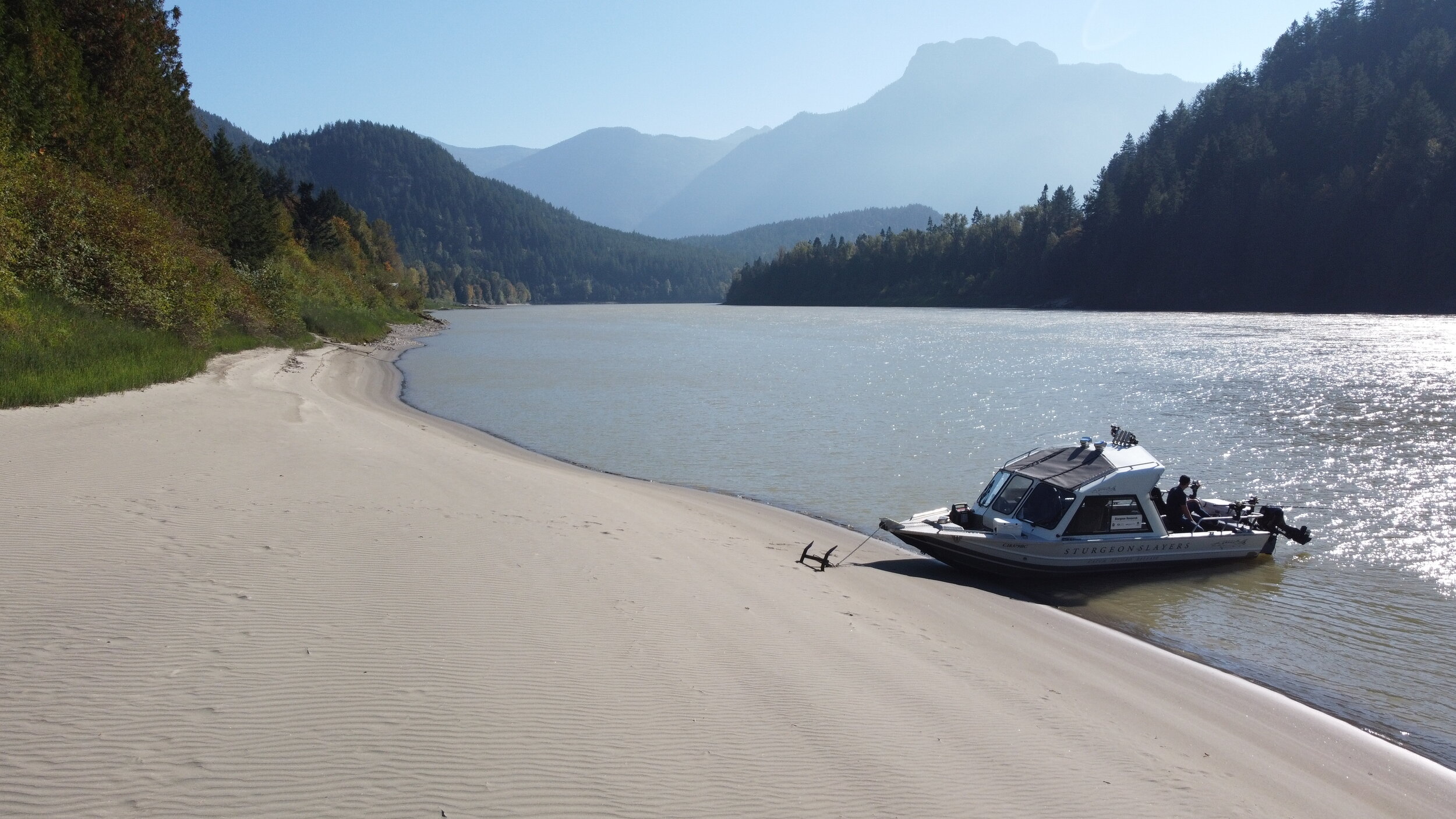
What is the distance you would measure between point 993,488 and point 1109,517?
210cm

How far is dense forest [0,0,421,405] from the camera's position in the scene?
2359 cm

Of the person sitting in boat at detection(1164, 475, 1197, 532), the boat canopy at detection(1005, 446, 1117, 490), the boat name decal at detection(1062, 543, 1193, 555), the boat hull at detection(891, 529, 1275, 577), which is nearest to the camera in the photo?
the boat hull at detection(891, 529, 1275, 577)

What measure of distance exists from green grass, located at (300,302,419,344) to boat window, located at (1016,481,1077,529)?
1985 inches

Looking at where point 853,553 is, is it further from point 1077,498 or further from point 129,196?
point 129,196

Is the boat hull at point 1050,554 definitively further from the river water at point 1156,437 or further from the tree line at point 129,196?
the tree line at point 129,196

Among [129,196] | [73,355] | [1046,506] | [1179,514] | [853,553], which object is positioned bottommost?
[853,553]

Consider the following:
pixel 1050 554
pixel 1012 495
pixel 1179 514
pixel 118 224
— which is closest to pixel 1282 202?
pixel 1179 514

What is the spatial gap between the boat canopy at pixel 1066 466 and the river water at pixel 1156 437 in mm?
1881

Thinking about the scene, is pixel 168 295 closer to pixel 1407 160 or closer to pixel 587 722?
pixel 587 722

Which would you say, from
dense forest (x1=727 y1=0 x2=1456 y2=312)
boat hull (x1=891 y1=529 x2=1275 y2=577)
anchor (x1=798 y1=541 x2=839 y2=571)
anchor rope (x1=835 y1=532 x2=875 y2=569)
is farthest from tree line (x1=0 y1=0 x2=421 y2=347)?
dense forest (x1=727 y1=0 x2=1456 y2=312)

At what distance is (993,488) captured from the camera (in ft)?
54.7

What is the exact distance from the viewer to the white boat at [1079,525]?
49.4ft

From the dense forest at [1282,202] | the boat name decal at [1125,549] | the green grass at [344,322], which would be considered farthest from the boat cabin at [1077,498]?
the dense forest at [1282,202]

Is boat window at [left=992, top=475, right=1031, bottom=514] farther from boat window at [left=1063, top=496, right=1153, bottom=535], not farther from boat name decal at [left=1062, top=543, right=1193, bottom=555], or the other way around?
boat name decal at [left=1062, top=543, right=1193, bottom=555]
